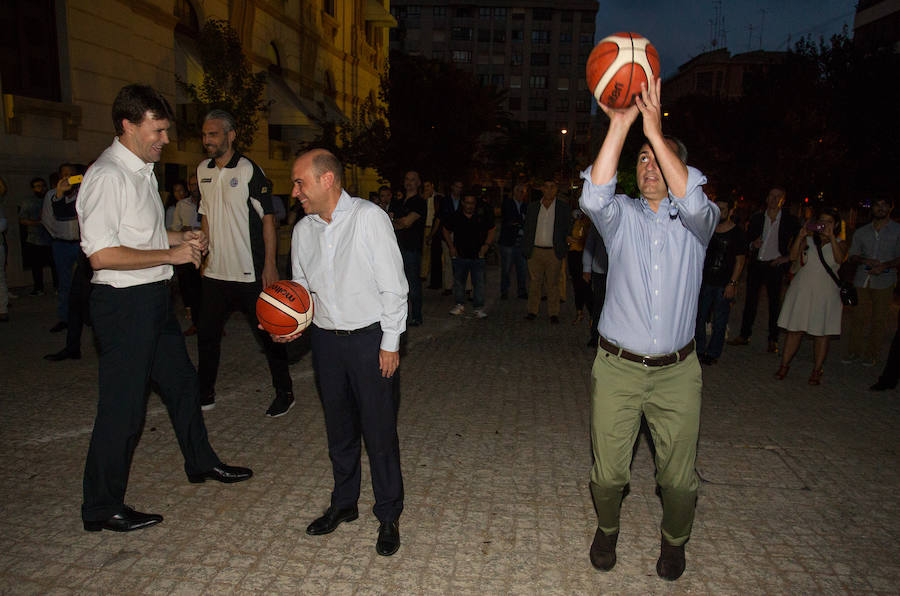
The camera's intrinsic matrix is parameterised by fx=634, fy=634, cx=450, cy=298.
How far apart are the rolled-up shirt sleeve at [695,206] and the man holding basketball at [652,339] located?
1cm

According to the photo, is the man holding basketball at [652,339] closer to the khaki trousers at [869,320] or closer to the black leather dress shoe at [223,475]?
the black leather dress shoe at [223,475]

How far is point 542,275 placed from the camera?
36.3 ft

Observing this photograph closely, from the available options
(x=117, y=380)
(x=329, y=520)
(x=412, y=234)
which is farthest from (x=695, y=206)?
(x=412, y=234)

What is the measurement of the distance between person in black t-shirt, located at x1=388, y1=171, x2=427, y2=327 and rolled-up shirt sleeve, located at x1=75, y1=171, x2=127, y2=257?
6132 millimetres

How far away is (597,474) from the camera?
3.38 metres

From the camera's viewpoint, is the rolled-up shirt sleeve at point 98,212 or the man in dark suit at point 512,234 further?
the man in dark suit at point 512,234

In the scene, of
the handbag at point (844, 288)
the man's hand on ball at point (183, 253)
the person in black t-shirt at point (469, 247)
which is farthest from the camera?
the person in black t-shirt at point (469, 247)

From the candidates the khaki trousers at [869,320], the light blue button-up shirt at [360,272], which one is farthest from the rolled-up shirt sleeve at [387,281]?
the khaki trousers at [869,320]

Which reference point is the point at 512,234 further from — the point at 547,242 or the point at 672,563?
the point at 672,563

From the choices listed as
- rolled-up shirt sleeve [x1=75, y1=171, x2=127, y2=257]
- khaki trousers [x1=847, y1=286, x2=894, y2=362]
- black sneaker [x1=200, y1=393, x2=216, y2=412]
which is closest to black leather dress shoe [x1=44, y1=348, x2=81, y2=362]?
black sneaker [x1=200, y1=393, x2=216, y2=412]

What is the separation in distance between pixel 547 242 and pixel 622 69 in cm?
774

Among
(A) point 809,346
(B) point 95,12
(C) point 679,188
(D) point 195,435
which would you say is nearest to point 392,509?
(D) point 195,435

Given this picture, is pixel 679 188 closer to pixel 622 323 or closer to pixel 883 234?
pixel 622 323

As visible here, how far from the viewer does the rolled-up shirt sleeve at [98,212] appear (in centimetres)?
345
